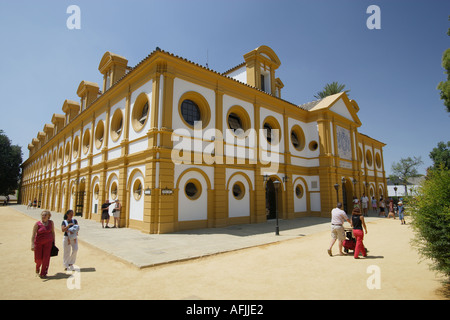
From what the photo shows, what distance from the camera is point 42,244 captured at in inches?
234

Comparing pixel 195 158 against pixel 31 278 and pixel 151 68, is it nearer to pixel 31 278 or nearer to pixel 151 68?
pixel 151 68

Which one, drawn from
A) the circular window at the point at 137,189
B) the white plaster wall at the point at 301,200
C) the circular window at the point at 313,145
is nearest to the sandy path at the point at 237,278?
the circular window at the point at 137,189

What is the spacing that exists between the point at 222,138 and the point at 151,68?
5771mm

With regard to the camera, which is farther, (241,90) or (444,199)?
(241,90)

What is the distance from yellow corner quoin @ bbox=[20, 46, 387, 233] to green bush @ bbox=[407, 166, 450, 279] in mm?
8795

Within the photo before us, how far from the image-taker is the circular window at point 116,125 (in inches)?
671

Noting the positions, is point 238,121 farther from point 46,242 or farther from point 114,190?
point 46,242

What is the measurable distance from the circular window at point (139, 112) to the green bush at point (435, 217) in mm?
13568

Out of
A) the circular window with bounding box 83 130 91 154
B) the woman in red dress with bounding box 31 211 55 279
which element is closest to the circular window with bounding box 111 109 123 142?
the circular window with bounding box 83 130 91 154

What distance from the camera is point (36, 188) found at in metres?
38.7

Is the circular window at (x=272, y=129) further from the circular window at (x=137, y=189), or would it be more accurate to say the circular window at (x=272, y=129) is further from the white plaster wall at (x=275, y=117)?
the circular window at (x=137, y=189)

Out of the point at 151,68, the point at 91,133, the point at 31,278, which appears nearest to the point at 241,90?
the point at 151,68

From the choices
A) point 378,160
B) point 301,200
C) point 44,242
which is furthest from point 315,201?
point 378,160

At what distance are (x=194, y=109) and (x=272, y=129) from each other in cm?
744
